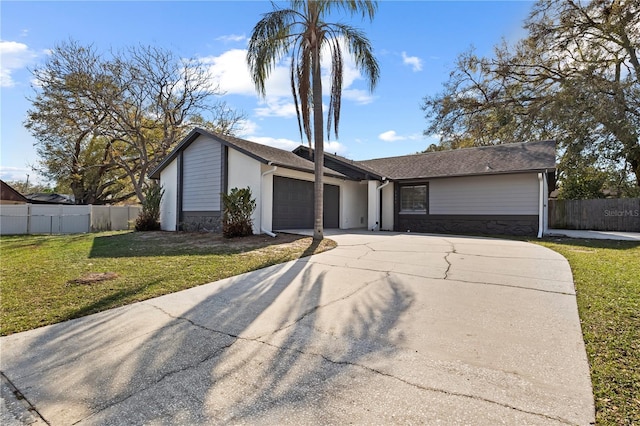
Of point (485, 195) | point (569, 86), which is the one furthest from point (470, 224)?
point (569, 86)

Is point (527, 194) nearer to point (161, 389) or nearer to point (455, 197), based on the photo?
point (455, 197)

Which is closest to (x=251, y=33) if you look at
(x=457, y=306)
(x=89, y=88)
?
(x=457, y=306)

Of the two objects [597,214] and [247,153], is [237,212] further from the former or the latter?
[597,214]

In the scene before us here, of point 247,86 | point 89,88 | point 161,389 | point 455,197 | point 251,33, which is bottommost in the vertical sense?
point 161,389

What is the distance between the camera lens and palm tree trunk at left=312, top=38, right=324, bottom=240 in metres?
10.0

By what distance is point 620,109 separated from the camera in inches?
647

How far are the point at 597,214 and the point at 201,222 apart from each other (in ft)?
60.8

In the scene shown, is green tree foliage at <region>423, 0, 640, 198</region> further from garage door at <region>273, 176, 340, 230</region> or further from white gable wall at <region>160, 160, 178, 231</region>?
white gable wall at <region>160, 160, 178, 231</region>

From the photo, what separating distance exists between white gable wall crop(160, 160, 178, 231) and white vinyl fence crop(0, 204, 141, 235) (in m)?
5.80

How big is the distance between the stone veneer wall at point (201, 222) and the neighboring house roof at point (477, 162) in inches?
302

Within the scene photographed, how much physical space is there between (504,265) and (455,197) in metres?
8.57

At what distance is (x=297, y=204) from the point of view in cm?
1386

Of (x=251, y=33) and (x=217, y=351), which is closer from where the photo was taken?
(x=217, y=351)

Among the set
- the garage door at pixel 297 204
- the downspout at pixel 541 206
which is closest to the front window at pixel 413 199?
the garage door at pixel 297 204
